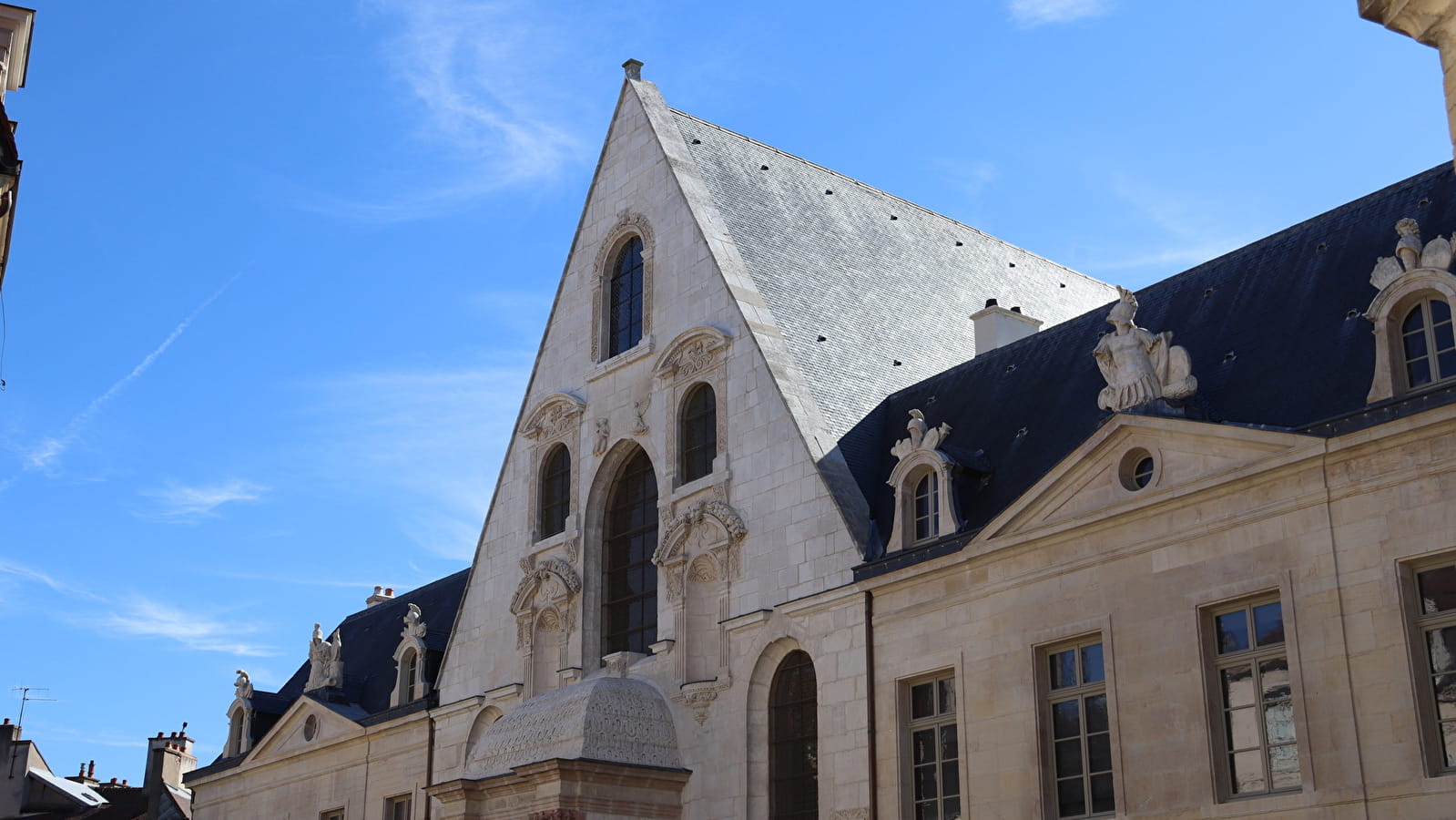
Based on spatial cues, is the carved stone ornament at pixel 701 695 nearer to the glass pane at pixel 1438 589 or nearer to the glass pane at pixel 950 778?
the glass pane at pixel 950 778

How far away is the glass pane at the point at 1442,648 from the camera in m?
14.2

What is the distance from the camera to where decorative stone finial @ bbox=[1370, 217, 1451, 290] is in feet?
49.9

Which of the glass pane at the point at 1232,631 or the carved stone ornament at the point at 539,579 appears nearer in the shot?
the glass pane at the point at 1232,631

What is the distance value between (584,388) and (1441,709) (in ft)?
47.4

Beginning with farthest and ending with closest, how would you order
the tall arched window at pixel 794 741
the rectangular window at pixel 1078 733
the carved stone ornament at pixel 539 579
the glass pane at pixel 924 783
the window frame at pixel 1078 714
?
the carved stone ornament at pixel 539 579, the tall arched window at pixel 794 741, the glass pane at pixel 924 783, the rectangular window at pixel 1078 733, the window frame at pixel 1078 714

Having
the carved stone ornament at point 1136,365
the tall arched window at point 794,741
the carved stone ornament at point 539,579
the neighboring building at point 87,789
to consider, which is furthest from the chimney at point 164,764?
the carved stone ornament at point 1136,365

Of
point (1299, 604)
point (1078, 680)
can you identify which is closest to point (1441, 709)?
point (1299, 604)

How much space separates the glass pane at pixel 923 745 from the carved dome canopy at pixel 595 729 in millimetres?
3755

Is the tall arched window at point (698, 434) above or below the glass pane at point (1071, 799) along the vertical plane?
above

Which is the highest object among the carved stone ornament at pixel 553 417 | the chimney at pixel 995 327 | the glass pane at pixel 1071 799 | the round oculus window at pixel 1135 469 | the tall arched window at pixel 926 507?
the chimney at pixel 995 327

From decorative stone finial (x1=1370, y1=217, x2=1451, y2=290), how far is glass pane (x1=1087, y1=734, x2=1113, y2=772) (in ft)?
17.0

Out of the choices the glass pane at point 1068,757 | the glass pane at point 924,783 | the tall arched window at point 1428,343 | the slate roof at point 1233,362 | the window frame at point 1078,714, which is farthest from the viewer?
the glass pane at point 924,783

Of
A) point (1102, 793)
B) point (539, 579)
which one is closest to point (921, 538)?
point (1102, 793)

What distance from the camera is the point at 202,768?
110 ft
